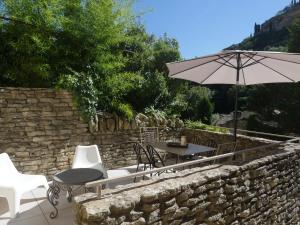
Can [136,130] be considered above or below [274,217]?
above

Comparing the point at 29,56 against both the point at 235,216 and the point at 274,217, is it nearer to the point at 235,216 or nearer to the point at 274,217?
the point at 235,216

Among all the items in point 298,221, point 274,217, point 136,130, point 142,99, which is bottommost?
point 298,221

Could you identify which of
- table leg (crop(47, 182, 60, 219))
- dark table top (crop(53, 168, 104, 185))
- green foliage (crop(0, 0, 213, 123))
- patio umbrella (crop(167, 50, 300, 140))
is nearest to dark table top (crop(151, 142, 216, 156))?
patio umbrella (crop(167, 50, 300, 140))

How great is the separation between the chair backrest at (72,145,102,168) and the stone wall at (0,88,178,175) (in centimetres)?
111

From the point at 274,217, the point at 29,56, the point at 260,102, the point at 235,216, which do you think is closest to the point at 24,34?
the point at 29,56

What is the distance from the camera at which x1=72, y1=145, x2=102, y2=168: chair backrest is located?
491 centimetres

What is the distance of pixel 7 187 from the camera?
363cm

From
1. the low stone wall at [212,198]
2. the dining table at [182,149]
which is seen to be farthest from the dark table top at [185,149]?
the low stone wall at [212,198]

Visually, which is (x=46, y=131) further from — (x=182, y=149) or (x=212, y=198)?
(x=212, y=198)

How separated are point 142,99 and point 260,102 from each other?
36.4 ft

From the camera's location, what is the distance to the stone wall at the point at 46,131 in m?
5.32

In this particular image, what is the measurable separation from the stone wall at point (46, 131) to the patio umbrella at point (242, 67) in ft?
7.70

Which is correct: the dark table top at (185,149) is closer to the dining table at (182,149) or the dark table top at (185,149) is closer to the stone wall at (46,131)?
→ the dining table at (182,149)

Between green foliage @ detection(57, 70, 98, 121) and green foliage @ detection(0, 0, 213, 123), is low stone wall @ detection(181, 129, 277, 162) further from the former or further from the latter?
green foliage @ detection(57, 70, 98, 121)
